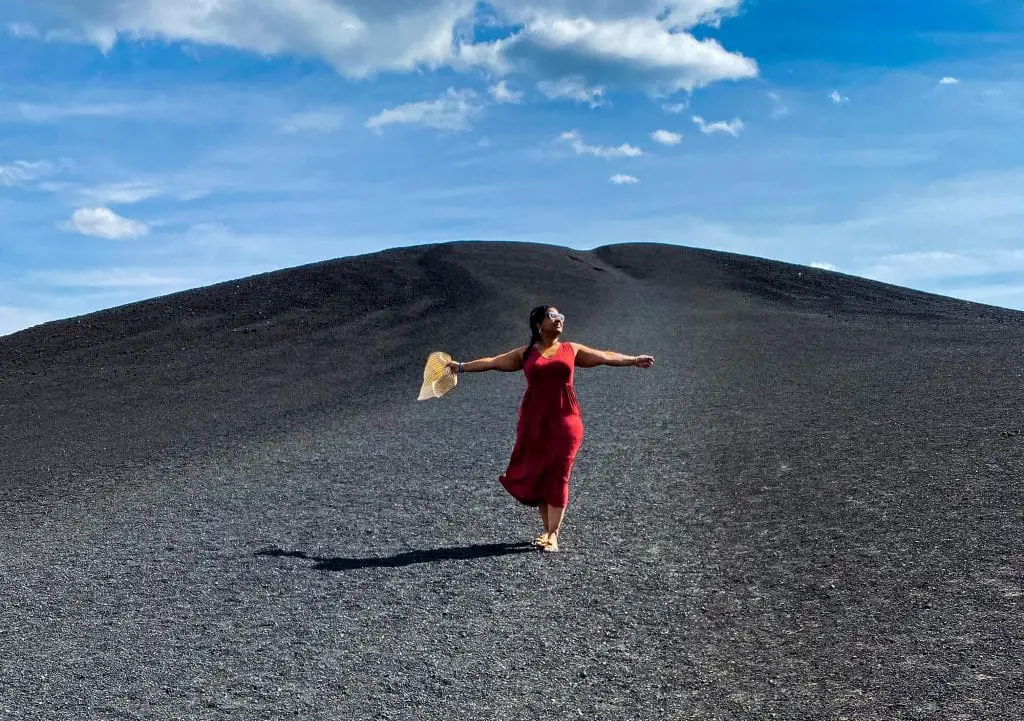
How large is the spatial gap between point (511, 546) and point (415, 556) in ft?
2.58

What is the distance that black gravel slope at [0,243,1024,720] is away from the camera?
16.7ft

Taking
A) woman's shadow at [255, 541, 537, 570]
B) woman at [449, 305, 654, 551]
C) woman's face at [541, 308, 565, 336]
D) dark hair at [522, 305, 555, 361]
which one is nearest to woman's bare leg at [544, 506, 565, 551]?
woman at [449, 305, 654, 551]

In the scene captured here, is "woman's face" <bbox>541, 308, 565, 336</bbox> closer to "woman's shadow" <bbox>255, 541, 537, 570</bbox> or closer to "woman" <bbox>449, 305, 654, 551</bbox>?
"woman" <bbox>449, 305, 654, 551</bbox>

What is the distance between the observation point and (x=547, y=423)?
738 centimetres

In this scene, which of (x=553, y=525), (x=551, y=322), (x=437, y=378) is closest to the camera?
(x=551, y=322)

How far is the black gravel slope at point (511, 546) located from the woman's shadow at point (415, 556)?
38mm

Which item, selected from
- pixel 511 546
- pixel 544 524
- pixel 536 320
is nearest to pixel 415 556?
pixel 511 546

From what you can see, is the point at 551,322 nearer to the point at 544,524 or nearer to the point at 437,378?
the point at 437,378

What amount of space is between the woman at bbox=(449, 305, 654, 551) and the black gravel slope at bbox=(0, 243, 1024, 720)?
484 millimetres

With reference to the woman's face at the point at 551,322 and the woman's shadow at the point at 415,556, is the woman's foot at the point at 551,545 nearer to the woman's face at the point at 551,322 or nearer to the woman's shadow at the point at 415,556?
the woman's shadow at the point at 415,556

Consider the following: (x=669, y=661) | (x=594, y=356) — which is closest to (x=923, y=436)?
(x=594, y=356)

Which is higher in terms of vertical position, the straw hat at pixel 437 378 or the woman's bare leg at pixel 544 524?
the straw hat at pixel 437 378

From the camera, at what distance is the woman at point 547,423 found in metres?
7.31

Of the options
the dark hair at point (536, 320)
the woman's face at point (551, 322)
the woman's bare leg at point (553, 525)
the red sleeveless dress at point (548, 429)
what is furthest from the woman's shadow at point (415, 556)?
the woman's face at point (551, 322)
